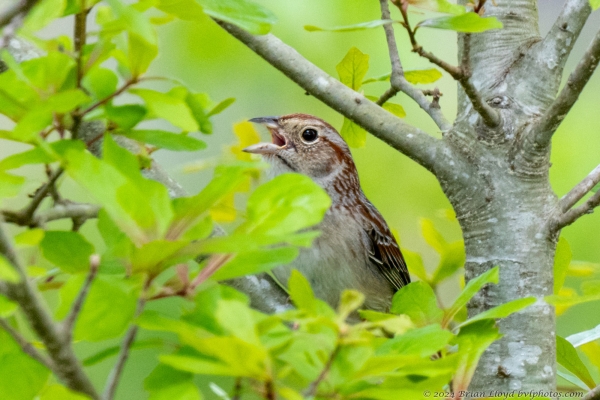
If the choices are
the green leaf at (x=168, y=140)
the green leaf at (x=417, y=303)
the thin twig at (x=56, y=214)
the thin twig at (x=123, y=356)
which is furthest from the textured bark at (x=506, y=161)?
the thin twig at (x=123, y=356)

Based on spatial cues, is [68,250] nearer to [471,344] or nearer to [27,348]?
[27,348]

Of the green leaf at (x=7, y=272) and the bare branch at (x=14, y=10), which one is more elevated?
the bare branch at (x=14, y=10)

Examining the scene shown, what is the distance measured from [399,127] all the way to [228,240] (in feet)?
3.78

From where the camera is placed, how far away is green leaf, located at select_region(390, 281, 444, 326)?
118 cm

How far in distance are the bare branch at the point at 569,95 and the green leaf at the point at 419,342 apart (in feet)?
2.68

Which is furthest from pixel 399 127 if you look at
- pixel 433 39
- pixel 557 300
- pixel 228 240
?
pixel 433 39

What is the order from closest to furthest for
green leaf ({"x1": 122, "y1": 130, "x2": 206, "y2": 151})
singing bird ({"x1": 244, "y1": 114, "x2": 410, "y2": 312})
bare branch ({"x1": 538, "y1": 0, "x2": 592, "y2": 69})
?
green leaf ({"x1": 122, "y1": 130, "x2": 206, "y2": 151}) → bare branch ({"x1": 538, "y1": 0, "x2": 592, "y2": 69}) → singing bird ({"x1": 244, "y1": 114, "x2": 410, "y2": 312})

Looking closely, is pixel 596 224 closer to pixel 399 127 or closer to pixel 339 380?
pixel 399 127

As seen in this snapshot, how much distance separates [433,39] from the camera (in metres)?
3.95

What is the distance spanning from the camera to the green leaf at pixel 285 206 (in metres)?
0.80

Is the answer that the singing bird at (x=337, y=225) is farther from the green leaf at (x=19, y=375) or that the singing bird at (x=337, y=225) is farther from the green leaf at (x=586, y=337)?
the green leaf at (x=19, y=375)

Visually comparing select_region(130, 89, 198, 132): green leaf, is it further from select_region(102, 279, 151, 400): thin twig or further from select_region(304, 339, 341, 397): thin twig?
select_region(304, 339, 341, 397): thin twig

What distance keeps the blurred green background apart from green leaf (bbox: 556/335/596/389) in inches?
75.9

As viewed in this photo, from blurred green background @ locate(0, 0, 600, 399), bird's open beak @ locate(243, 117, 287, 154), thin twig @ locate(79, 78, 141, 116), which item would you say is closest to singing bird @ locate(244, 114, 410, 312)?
bird's open beak @ locate(243, 117, 287, 154)
